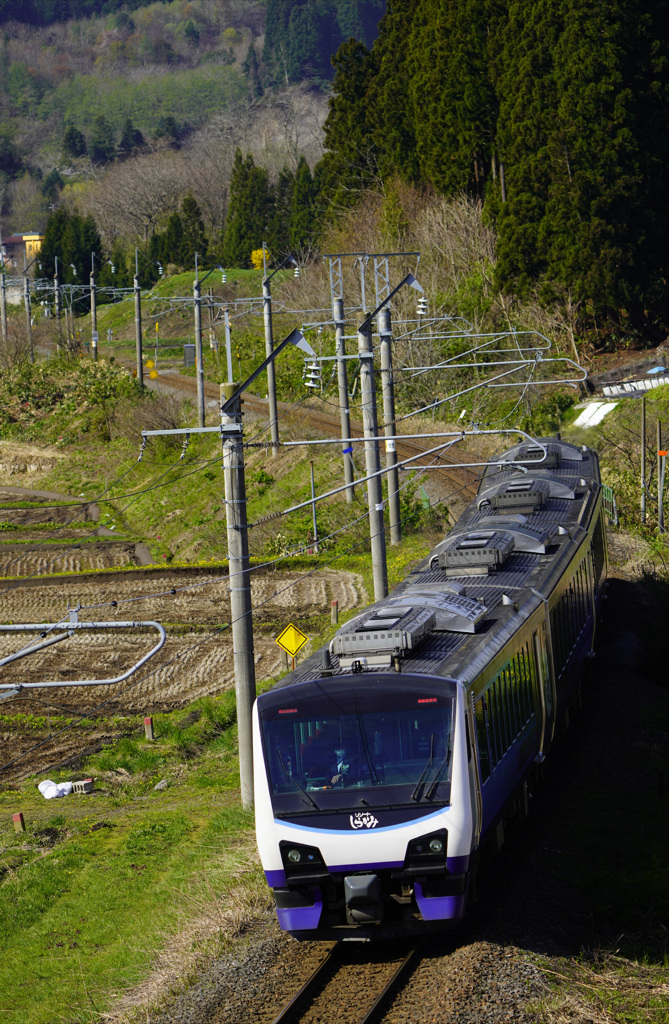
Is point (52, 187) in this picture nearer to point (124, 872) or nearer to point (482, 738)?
point (124, 872)

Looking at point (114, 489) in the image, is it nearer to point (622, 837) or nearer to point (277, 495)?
point (277, 495)

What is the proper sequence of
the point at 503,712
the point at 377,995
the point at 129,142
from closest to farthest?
the point at 377,995 → the point at 503,712 → the point at 129,142

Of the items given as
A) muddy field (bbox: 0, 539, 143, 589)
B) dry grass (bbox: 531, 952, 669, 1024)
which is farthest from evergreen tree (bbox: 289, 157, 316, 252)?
dry grass (bbox: 531, 952, 669, 1024)

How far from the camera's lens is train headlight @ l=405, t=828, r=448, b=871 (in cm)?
963

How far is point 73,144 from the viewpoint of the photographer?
161375mm

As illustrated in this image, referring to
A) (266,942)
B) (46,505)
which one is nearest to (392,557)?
(266,942)

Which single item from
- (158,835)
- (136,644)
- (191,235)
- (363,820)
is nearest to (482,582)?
(363,820)

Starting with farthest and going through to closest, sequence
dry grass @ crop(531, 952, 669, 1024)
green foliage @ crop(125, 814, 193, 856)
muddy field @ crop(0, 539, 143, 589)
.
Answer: muddy field @ crop(0, 539, 143, 589)
green foliage @ crop(125, 814, 193, 856)
dry grass @ crop(531, 952, 669, 1024)

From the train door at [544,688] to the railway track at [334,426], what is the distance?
978 cm

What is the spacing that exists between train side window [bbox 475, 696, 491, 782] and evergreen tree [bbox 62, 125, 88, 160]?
16145 cm

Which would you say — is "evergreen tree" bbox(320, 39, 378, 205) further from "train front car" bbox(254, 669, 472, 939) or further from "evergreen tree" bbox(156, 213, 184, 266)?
"train front car" bbox(254, 669, 472, 939)

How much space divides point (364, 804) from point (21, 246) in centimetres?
14136

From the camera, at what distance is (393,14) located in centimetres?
5744

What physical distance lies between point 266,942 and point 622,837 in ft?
13.6
